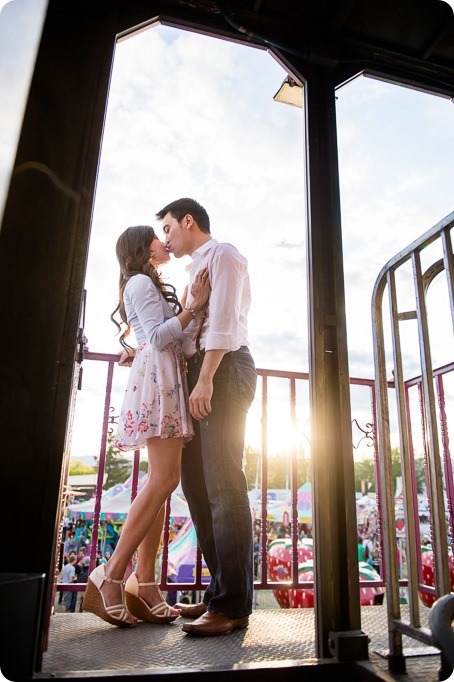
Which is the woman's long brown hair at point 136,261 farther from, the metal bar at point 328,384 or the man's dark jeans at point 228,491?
the metal bar at point 328,384

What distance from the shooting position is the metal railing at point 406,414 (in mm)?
1189

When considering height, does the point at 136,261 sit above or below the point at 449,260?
above

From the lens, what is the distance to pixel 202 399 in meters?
1.70

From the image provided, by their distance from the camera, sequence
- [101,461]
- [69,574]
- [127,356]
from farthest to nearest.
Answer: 1. [69,574]
2. [101,461]
3. [127,356]

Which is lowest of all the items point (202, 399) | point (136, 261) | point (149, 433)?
point (149, 433)

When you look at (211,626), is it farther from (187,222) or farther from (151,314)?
(187,222)

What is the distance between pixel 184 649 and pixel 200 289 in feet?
4.42

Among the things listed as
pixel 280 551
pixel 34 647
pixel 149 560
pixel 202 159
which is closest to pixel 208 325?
pixel 149 560

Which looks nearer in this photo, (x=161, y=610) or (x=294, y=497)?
(x=161, y=610)

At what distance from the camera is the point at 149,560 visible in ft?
6.10

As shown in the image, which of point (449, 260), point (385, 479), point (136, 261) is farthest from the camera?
point (136, 261)

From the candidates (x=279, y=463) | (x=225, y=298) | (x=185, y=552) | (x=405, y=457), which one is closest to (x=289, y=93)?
(x=225, y=298)

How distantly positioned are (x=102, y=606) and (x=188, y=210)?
1.78m

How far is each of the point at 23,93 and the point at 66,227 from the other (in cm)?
56
